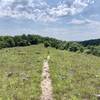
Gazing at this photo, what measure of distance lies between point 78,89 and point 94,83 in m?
4.30

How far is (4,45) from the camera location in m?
136

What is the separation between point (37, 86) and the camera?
25.3 meters

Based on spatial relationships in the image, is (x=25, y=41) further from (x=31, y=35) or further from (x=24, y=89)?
(x=24, y=89)

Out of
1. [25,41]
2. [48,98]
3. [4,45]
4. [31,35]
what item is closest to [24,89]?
[48,98]

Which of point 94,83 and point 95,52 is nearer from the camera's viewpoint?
point 94,83

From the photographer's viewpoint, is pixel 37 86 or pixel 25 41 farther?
pixel 25 41

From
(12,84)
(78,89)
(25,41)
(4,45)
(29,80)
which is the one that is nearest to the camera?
(78,89)

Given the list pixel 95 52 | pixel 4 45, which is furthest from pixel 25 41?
pixel 95 52

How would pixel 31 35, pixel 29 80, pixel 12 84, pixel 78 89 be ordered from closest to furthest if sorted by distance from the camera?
pixel 78 89
pixel 12 84
pixel 29 80
pixel 31 35

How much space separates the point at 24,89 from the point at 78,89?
4.17 meters

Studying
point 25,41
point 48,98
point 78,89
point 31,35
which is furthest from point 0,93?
point 31,35

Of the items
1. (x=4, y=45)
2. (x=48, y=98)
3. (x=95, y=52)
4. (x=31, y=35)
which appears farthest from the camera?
(x=31, y=35)

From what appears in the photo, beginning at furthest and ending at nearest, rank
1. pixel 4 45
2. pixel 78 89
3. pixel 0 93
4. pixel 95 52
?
1. pixel 4 45
2. pixel 95 52
3. pixel 78 89
4. pixel 0 93

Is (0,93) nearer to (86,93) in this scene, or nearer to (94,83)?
(86,93)
